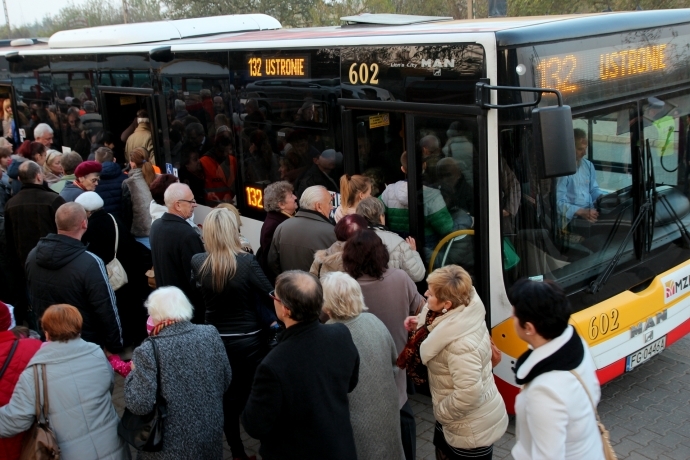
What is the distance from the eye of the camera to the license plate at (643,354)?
5105 millimetres

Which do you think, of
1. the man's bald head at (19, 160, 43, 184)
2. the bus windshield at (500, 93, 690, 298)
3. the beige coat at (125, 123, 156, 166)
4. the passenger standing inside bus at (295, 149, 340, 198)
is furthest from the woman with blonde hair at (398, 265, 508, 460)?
the beige coat at (125, 123, 156, 166)

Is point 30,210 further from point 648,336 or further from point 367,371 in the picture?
point 648,336

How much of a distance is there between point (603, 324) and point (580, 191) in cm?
88

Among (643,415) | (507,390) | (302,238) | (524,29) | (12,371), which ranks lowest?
(643,415)

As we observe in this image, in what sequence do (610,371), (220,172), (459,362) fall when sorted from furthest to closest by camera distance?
(220,172) → (610,371) → (459,362)

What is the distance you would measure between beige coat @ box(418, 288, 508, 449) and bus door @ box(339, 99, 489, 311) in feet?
3.35

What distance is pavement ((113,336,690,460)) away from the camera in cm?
493

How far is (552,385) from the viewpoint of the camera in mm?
2771

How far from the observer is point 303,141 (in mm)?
6211

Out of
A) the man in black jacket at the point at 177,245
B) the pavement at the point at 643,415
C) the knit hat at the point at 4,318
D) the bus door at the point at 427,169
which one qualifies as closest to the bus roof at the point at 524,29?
the bus door at the point at 427,169

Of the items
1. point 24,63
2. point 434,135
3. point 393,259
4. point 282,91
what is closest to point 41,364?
point 393,259

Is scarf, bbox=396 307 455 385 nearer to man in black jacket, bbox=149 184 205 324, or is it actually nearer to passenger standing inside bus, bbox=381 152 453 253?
passenger standing inside bus, bbox=381 152 453 253

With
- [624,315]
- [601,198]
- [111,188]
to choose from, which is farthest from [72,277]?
[624,315]

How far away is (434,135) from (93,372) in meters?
2.56
